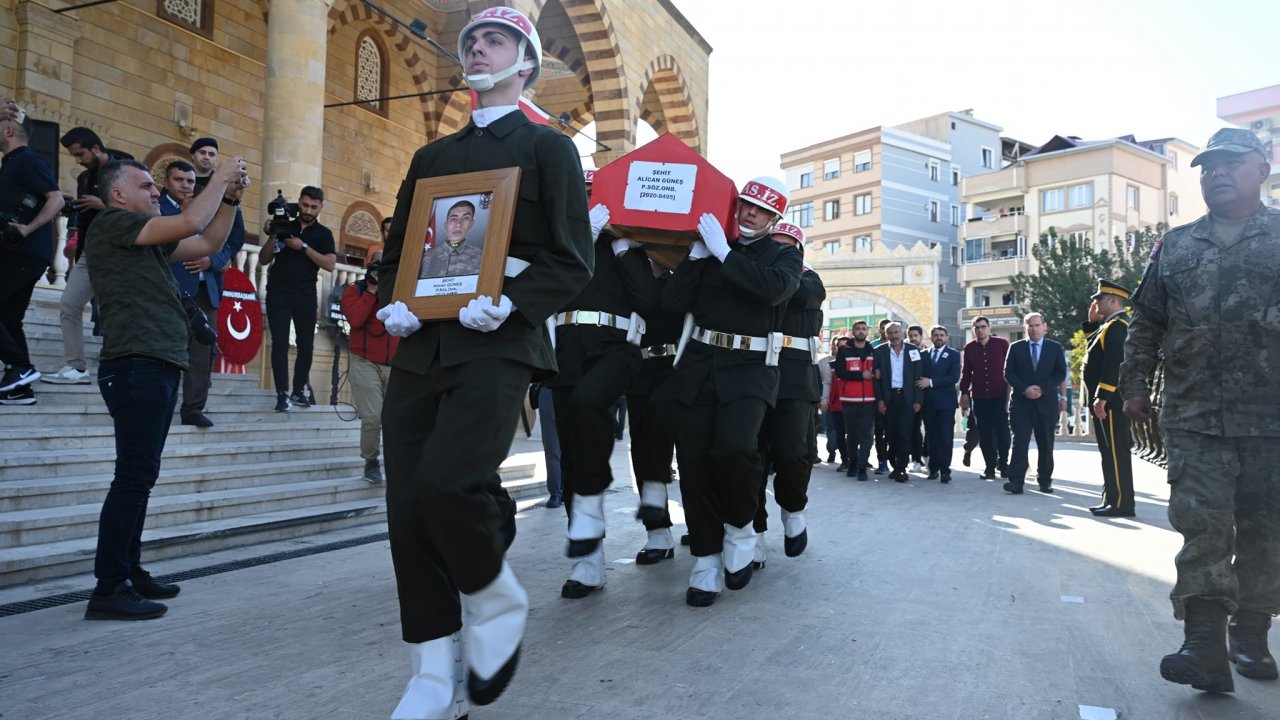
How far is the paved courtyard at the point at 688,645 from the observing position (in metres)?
3.01

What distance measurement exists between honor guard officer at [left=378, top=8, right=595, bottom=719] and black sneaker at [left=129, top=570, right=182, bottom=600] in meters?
2.19

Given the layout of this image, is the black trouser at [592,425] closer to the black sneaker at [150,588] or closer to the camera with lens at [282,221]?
the black sneaker at [150,588]

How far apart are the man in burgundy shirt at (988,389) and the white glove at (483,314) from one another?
400 inches

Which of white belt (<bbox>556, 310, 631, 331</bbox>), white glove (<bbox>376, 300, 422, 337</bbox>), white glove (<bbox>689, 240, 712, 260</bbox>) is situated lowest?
white glove (<bbox>376, 300, 422, 337</bbox>)

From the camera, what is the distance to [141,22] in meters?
15.0

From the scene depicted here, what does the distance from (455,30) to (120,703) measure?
2015cm

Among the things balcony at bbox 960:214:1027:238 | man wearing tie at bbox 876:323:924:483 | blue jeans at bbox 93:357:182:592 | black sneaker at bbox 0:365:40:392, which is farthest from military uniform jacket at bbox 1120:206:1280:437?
balcony at bbox 960:214:1027:238

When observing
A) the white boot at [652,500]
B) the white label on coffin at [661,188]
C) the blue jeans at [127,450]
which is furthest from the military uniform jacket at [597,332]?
the blue jeans at [127,450]

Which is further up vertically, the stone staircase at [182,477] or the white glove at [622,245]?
the white glove at [622,245]

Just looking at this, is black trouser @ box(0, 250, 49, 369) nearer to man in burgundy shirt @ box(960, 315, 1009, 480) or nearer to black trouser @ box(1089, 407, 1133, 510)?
black trouser @ box(1089, 407, 1133, 510)

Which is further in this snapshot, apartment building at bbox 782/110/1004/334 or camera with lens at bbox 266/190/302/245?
apartment building at bbox 782/110/1004/334

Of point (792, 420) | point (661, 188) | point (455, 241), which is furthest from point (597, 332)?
point (455, 241)

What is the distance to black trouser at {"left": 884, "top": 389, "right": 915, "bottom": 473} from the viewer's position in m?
11.6

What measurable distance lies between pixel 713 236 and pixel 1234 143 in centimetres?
229
